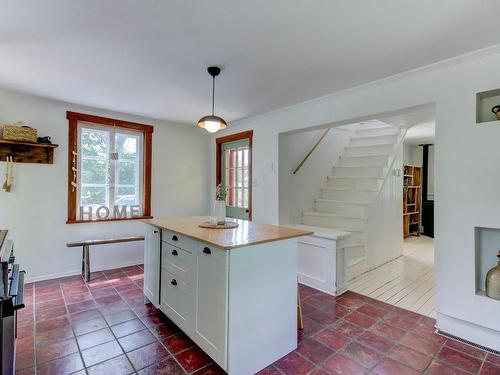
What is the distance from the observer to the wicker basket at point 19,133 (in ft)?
9.93

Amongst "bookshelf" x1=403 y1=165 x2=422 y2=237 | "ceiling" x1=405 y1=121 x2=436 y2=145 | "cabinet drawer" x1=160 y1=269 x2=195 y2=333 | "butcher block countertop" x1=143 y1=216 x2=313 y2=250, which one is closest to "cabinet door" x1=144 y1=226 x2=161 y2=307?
"cabinet drawer" x1=160 y1=269 x2=195 y2=333

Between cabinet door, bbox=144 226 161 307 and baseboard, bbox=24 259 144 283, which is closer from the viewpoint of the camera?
cabinet door, bbox=144 226 161 307

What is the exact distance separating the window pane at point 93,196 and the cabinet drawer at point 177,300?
2.07m

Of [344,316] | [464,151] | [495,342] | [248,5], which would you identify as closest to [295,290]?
[344,316]

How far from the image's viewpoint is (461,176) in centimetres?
215

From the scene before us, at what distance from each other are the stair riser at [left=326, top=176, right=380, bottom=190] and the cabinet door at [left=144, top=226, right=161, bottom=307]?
3.22 meters

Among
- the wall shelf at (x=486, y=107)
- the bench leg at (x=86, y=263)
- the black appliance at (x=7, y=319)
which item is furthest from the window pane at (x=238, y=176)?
the black appliance at (x=7, y=319)

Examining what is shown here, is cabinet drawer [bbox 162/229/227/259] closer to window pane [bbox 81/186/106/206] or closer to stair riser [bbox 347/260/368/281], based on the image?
window pane [bbox 81/186/106/206]

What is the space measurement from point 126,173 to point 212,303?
3.07 meters

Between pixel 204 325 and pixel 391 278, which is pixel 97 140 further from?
pixel 391 278

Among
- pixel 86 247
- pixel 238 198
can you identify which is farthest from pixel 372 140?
pixel 86 247

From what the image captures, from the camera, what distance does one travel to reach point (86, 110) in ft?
12.1

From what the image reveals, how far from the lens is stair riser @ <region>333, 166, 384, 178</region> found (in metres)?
4.29

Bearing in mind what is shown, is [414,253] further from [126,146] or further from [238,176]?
[126,146]
